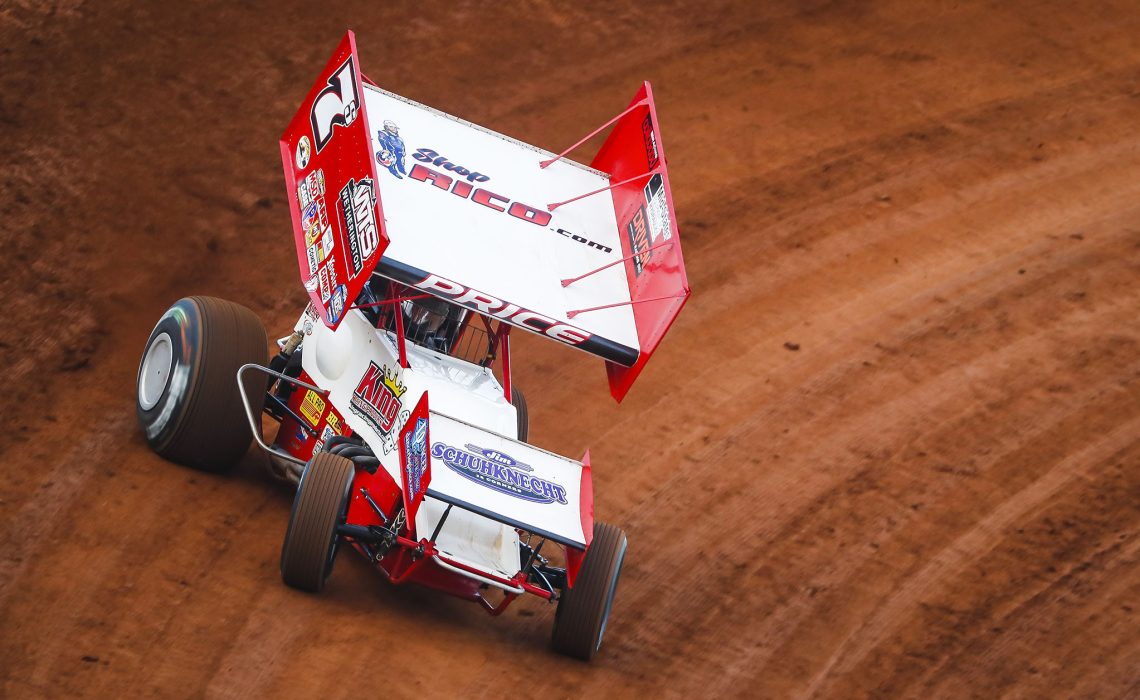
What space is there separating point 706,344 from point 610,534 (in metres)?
5.00

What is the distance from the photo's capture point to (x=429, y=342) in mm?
10992

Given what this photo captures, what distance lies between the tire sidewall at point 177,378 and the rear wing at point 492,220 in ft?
3.53

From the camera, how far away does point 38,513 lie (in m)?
10.4

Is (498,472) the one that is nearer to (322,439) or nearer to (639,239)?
(322,439)

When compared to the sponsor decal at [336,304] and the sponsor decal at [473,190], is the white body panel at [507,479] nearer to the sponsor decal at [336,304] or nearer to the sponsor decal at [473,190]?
the sponsor decal at [336,304]

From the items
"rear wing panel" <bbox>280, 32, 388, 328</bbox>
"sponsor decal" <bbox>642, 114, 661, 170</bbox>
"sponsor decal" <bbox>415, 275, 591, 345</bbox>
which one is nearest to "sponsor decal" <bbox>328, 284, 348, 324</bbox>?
"rear wing panel" <bbox>280, 32, 388, 328</bbox>

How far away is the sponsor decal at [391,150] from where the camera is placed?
1055 cm

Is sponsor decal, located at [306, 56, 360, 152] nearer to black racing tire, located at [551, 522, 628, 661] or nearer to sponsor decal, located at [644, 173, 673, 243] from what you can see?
sponsor decal, located at [644, 173, 673, 243]

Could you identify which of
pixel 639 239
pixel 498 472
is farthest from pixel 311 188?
pixel 498 472

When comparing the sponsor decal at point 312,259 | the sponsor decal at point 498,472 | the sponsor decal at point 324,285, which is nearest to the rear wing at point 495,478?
the sponsor decal at point 498,472

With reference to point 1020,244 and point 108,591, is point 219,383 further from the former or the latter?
point 1020,244

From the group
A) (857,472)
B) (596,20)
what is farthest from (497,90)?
(857,472)

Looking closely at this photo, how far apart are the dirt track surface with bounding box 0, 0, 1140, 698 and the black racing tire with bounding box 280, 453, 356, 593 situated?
0.31m

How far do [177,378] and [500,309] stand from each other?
8.60 feet
